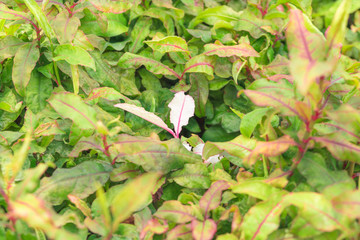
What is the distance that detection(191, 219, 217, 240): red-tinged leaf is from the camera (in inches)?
32.8

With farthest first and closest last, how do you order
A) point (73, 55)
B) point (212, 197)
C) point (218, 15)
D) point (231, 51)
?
1. point (218, 15)
2. point (231, 51)
3. point (73, 55)
4. point (212, 197)

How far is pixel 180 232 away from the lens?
2.92ft

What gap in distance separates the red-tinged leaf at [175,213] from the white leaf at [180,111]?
342mm

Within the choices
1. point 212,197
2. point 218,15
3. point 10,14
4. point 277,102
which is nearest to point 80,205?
point 212,197

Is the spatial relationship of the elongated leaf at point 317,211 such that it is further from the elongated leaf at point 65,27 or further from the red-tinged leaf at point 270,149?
the elongated leaf at point 65,27

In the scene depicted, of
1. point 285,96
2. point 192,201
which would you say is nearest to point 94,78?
point 192,201

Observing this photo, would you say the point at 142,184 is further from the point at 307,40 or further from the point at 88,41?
the point at 88,41

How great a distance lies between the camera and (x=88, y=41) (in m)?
1.29

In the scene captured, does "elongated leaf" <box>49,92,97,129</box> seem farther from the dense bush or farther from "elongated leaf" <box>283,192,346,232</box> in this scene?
"elongated leaf" <box>283,192,346,232</box>

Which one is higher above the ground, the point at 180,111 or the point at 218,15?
the point at 218,15

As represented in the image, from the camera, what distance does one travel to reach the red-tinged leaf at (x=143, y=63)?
4.37 ft

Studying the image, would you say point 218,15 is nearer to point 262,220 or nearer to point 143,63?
point 143,63

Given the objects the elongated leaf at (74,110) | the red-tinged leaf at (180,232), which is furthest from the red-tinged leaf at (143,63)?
the red-tinged leaf at (180,232)

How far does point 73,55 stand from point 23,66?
0.16 meters
